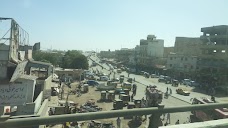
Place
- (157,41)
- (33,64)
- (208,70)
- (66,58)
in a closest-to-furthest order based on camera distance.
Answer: (33,64)
(208,70)
(66,58)
(157,41)

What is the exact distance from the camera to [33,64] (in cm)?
2942

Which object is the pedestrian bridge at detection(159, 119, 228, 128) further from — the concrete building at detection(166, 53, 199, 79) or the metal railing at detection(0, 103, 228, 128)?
the concrete building at detection(166, 53, 199, 79)

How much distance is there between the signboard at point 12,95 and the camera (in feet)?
58.2

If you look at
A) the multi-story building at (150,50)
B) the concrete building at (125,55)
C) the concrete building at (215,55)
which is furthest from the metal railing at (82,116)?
the concrete building at (125,55)

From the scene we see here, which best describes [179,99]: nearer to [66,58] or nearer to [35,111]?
[35,111]

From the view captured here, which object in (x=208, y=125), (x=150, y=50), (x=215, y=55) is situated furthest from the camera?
(x=150, y=50)

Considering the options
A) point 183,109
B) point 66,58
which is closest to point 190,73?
point 66,58

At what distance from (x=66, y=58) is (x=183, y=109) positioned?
250 ft

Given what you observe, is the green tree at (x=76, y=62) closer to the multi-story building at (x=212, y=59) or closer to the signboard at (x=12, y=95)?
the multi-story building at (x=212, y=59)

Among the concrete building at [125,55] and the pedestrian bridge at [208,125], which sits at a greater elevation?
the concrete building at [125,55]

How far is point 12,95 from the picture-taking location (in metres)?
18.2

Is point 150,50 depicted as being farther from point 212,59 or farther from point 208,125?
point 208,125

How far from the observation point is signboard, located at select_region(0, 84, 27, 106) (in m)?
17.7

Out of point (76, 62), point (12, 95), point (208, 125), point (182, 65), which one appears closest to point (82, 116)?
point (208, 125)
